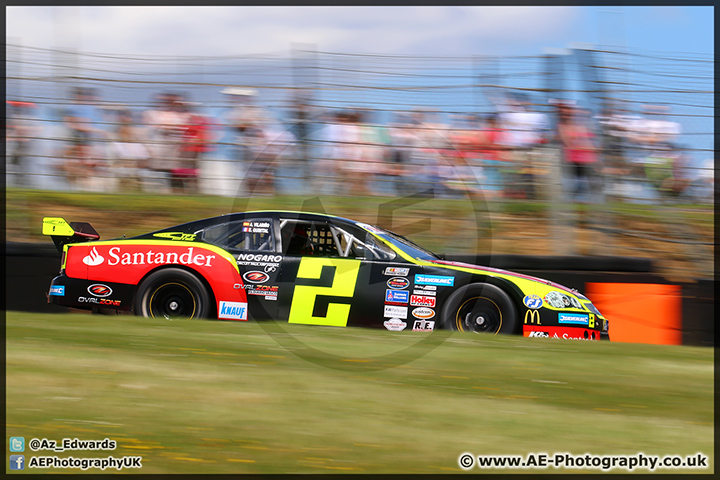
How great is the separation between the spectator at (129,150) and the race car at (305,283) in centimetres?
194

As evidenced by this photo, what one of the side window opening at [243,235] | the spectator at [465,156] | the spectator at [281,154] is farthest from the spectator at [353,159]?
the side window opening at [243,235]

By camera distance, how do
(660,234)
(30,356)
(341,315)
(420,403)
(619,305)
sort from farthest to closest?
1. (660,234)
2. (619,305)
3. (341,315)
4. (30,356)
5. (420,403)

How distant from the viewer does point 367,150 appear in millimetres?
7105

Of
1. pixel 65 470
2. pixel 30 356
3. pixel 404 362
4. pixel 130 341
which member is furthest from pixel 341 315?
pixel 65 470

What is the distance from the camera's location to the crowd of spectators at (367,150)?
263 inches

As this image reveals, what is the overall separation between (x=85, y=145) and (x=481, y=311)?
490 centimetres

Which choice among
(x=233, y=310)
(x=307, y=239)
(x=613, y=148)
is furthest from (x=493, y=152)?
(x=233, y=310)

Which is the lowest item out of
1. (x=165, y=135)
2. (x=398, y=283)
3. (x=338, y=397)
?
(x=338, y=397)

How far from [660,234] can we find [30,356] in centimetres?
598

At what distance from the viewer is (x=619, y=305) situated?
609cm

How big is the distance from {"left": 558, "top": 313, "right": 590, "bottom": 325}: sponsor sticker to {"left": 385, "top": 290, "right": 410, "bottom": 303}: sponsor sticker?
4.16 ft

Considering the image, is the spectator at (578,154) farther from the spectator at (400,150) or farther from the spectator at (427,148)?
the spectator at (400,150)

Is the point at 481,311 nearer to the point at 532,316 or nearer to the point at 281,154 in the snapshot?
the point at 532,316

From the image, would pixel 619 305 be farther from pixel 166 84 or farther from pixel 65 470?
pixel 166 84
